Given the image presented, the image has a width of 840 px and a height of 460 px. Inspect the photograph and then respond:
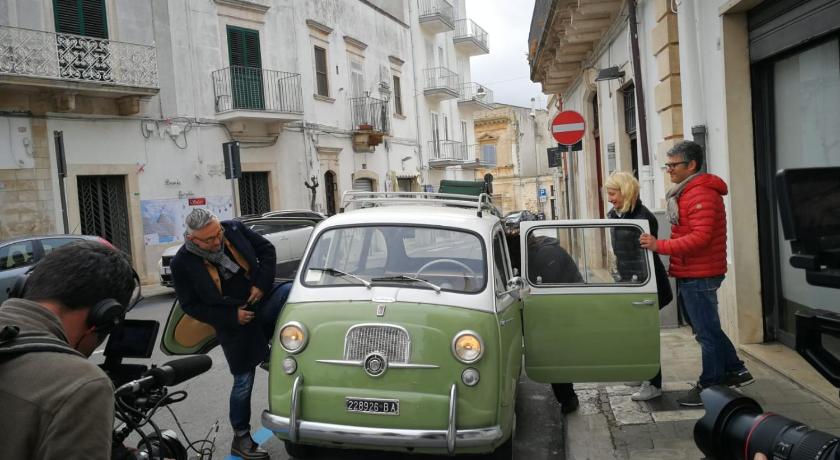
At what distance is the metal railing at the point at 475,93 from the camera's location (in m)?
39.5

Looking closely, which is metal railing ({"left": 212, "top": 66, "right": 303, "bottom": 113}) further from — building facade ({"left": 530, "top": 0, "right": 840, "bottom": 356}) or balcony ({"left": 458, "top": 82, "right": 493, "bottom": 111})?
balcony ({"left": 458, "top": 82, "right": 493, "bottom": 111})

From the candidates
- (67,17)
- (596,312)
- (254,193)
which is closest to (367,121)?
(254,193)

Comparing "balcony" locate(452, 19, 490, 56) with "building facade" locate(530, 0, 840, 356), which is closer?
"building facade" locate(530, 0, 840, 356)

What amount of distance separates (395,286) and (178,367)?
92.7 inches

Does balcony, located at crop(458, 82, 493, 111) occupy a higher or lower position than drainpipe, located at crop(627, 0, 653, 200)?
higher

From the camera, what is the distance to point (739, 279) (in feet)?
21.6

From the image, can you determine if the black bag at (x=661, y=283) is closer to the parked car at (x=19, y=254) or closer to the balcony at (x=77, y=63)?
the parked car at (x=19, y=254)

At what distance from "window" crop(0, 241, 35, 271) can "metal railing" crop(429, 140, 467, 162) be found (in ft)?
78.3

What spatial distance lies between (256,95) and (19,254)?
35.7 feet

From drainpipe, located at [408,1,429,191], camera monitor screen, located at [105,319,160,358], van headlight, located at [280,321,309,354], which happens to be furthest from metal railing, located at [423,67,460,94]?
camera monitor screen, located at [105,319,160,358]

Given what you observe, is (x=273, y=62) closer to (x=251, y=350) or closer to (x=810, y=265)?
(x=251, y=350)

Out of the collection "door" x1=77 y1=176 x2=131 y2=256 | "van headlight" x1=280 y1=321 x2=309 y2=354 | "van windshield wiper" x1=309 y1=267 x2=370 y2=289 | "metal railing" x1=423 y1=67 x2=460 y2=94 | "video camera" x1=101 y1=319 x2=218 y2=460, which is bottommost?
"van headlight" x1=280 y1=321 x2=309 y2=354

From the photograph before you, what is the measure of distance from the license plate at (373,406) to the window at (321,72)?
21877 millimetres

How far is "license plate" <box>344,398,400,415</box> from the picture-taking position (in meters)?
4.18
